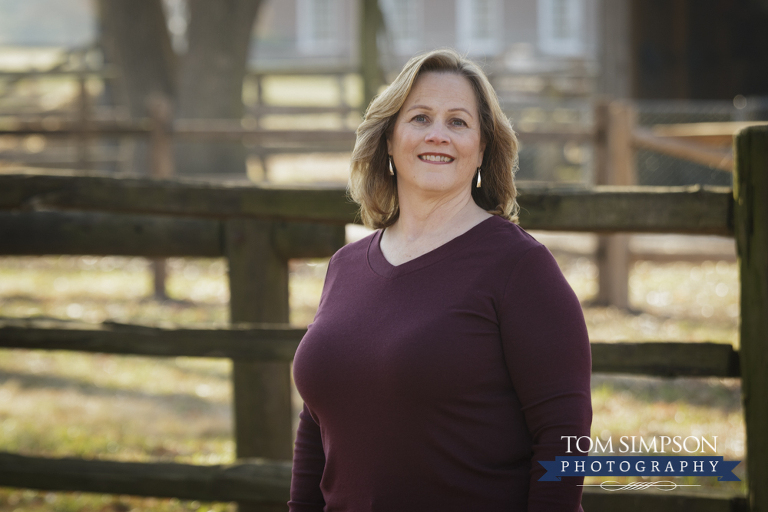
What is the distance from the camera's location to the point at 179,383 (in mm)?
5387

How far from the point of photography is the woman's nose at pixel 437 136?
6.30ft

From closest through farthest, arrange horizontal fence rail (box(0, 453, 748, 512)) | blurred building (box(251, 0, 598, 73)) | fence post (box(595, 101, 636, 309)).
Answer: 1. horizontal fence rail (box(0, 453, 748, 512))
2. fence post (box(595, 101, 636, 309))
3. blurred building (box(251, 0, 598, 73))

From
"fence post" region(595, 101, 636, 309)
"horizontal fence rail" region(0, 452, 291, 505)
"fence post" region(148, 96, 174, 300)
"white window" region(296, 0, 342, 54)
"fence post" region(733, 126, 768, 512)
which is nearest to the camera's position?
"fence post" region(733, 126, 768, 512)

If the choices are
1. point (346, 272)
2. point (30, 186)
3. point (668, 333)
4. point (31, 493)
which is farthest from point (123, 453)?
point (668, 333)

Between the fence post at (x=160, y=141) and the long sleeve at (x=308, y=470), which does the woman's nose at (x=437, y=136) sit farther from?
the fence post at (x=160, y=141)

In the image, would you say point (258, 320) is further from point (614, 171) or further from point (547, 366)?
point (614, 171)

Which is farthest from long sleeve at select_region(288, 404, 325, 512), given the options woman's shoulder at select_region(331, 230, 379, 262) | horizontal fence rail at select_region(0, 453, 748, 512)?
horizontal fence rail at select_region(0, 453, 748, 512)

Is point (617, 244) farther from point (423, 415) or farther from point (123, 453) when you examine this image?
point (423, 415)

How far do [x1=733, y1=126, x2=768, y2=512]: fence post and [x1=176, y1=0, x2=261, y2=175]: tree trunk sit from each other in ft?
29.7

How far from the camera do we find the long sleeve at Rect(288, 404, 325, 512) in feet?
6.66

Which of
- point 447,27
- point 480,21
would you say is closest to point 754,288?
point 447,27

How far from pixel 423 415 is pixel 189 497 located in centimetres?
135

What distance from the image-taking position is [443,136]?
192cm

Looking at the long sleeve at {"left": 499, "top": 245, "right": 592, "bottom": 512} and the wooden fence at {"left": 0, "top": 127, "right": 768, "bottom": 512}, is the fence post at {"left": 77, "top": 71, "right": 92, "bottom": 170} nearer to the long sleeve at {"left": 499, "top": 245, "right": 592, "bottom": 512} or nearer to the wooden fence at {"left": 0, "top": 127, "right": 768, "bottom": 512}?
the wooden fence at {"left": 0, "top": 127, "right": 768, "bottom": 512}
